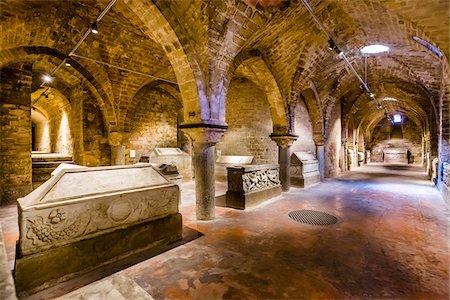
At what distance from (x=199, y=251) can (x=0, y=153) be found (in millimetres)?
6893

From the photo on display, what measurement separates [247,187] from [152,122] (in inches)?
241

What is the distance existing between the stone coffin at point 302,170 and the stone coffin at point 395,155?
19782mm

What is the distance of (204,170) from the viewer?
16.1ft

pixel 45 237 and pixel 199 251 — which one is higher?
pixel 45 237

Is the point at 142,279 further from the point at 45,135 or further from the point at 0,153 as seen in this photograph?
the point at 45,135

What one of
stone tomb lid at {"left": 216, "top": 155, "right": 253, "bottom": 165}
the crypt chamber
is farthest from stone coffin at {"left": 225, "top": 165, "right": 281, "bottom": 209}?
stone tomb lid at {"left": 216, "top": 155, "right": 253, "bottom": 165}

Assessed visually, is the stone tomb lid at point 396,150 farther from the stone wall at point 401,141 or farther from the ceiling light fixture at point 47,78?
the ceiling light fixture at point 47,78

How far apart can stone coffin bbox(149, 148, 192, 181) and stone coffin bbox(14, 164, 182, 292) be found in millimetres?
5691

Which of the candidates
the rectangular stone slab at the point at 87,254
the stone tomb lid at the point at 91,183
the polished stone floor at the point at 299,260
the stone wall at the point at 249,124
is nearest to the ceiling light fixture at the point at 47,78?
the polished stone floor at the point at 299,260

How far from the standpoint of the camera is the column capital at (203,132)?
15.3 ft

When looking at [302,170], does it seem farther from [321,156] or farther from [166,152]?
[166,152]

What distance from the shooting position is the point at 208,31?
14.6 ft

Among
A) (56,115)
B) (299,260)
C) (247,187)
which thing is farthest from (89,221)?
(56,115)

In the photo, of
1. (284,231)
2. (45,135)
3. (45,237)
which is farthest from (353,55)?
(45,135)
